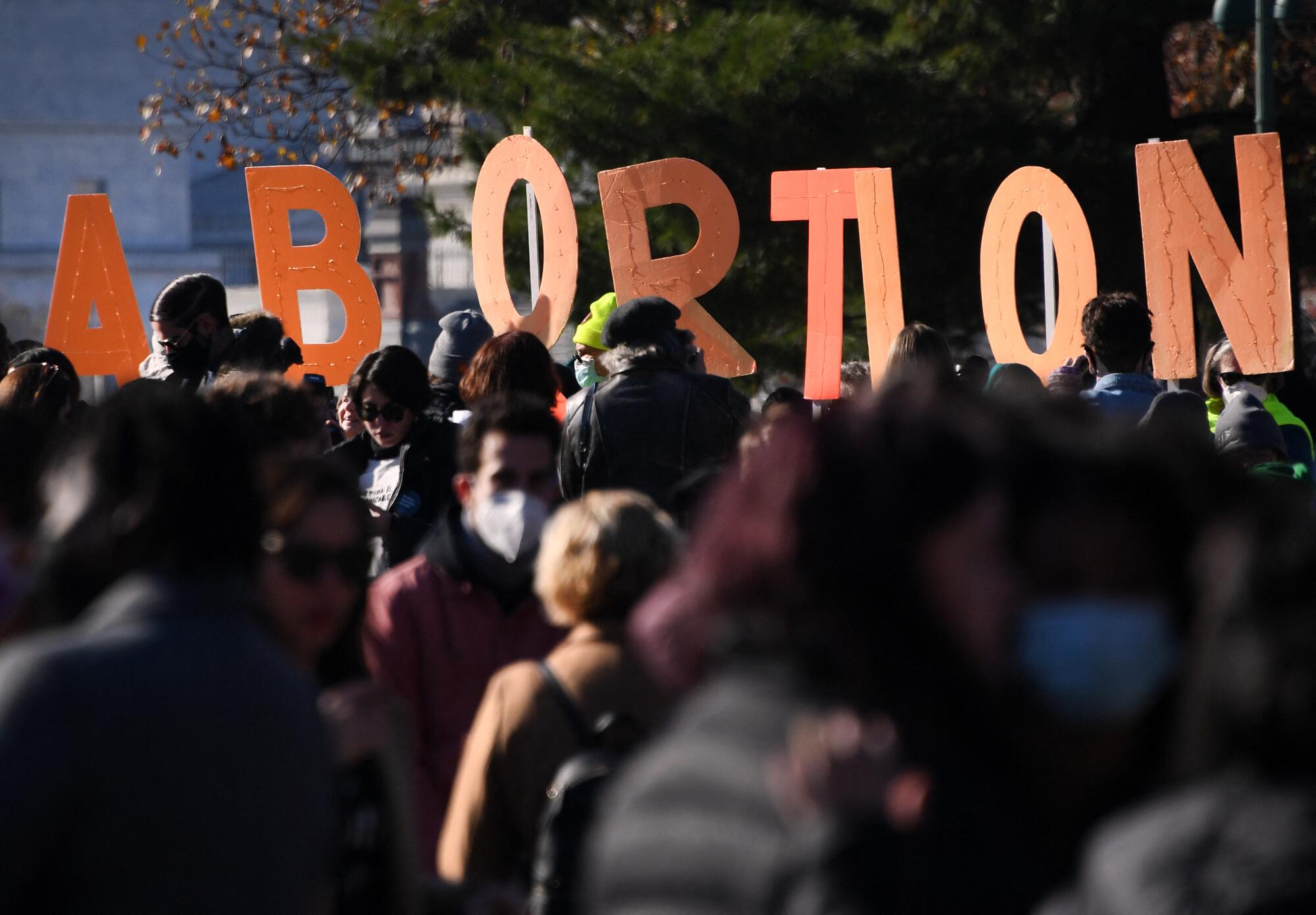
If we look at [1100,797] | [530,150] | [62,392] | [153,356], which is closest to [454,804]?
[1100,797]

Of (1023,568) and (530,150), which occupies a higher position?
(530,150)

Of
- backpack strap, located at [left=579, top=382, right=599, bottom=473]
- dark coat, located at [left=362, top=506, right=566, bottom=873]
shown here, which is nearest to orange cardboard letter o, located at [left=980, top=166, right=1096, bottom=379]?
backpack strap, located at [left=579, top=382, right=599, bottom=473]

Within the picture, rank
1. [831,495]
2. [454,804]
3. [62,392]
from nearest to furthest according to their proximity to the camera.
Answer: [831,495] < [454,804] < [62,392]

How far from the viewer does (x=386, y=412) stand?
16.4 feet

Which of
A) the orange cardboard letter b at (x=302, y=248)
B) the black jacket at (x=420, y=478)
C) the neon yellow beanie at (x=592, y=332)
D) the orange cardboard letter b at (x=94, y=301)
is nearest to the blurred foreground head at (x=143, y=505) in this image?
the black jacket at (x=420, y=478)

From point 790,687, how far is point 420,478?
3.49 m

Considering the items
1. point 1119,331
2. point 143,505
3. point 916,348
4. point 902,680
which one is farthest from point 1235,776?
point 916,348

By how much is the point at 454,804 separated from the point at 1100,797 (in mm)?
1577

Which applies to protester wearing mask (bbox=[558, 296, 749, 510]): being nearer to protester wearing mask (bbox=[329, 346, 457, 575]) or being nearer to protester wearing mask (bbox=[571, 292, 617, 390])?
protester wearing mask (bbox=[329, 346, 457, 575])

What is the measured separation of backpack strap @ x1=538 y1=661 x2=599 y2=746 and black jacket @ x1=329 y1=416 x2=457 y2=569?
68.4 inches

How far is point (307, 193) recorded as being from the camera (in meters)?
8.41

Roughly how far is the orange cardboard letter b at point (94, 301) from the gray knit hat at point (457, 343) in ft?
6.59

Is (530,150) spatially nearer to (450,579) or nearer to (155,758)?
(450,579)

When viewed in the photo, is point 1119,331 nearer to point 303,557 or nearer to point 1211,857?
point 303,557
